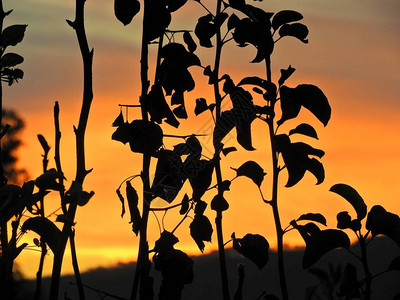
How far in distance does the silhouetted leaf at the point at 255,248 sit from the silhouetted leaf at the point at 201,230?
14cm

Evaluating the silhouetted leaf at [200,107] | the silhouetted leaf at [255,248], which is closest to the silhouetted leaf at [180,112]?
the silhouetted leaf at [200,107]

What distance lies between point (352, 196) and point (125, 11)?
101 cm

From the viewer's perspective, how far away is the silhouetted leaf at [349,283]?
2.01m

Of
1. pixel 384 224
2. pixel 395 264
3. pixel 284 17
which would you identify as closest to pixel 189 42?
pixel 284 17

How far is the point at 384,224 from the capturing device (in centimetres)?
210

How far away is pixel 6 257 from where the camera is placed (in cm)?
239

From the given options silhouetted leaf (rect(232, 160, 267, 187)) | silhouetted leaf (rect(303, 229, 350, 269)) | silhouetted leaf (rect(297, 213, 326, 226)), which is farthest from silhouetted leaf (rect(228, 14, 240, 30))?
silhouetted leaf (rect(303, 229, 350, 269))

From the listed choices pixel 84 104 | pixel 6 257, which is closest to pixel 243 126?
pixel 84 104

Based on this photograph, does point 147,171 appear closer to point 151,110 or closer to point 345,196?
point 151,110

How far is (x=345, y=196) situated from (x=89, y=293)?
106 cm

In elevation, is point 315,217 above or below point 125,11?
below

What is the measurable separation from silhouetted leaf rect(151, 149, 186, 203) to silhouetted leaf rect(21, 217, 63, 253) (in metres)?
0.45

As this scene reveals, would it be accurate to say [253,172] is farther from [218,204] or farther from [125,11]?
[125,11]

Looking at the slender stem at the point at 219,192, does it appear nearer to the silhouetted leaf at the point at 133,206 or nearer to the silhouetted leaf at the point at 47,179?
the silhouetted leaf at the point at 133,206
